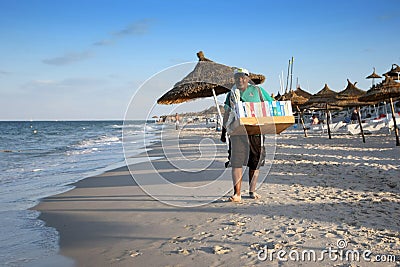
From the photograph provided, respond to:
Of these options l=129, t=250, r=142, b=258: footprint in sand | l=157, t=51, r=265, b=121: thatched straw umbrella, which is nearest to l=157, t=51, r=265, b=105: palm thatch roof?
l=157, t=51, r=265, b=121: thatched straw umbrella

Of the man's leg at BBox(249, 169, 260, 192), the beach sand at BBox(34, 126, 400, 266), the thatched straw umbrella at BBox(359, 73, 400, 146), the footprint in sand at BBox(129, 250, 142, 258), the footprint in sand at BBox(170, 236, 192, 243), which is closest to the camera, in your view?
the beach sand at BBox(34, 126, 400, 266)

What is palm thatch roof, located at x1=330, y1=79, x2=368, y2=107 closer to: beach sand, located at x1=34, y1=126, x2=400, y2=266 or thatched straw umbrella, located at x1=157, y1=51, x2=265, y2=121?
beach sand, located at x1=34, y1=126, x2=400, y2=266

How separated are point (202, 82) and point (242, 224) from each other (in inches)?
161

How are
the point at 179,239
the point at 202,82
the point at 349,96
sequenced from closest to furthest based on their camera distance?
the point at 179,239
the point at 202,82
the point at 349,96

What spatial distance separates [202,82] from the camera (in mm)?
7523

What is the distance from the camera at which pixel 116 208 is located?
A: 543 centimetres

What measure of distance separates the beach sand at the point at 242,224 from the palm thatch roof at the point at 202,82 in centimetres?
198

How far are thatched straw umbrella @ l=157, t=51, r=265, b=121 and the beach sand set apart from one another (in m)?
1.98

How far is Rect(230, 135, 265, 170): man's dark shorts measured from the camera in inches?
195

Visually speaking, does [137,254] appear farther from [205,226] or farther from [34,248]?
[34,248]

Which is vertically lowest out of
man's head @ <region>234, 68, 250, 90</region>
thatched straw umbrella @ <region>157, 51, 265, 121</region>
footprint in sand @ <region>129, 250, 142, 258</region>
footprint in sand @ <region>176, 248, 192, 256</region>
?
footprint in sand @ <region>129, 250, 142, 258</region>

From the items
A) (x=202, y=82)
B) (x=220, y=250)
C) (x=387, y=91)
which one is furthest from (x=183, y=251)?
(x=387, y=91)

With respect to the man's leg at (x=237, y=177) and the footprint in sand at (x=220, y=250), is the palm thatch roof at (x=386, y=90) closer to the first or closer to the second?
the man's leg at (x=237, y=177)

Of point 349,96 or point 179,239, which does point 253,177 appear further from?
point 349,96
